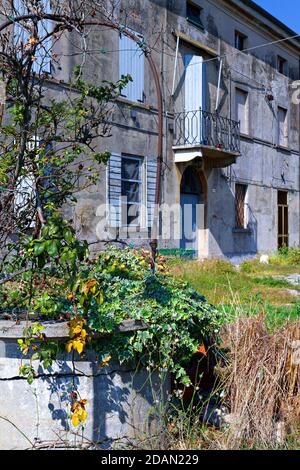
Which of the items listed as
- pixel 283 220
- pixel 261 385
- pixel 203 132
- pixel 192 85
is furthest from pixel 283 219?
pixel 261 385

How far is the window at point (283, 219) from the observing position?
2073 centimetres

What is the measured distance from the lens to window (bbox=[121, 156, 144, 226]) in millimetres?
13094

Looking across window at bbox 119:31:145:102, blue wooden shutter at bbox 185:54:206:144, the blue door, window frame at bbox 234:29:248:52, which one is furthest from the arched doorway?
window frame at bbox 234:29:248:52

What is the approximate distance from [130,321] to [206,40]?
1407cm

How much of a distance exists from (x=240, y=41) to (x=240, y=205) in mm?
5388

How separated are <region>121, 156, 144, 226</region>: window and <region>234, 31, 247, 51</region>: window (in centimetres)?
677

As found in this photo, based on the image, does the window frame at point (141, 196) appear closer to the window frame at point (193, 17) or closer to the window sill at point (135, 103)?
the window sill at point (135, 103)

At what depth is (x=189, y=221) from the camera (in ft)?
51.2

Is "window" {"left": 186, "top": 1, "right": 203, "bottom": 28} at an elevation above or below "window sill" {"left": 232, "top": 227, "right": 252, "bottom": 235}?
above

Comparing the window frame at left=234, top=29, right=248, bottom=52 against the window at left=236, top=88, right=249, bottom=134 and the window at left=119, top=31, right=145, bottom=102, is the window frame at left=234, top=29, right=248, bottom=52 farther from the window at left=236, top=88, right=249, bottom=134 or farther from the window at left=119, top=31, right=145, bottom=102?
the window at left=119, top=31, right=145, bottom=102

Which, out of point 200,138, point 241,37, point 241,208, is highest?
point 241,37

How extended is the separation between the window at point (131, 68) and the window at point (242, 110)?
211 inches

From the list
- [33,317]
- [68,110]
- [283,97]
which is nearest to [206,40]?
[283,97]

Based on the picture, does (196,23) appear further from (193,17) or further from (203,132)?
(203,132)
